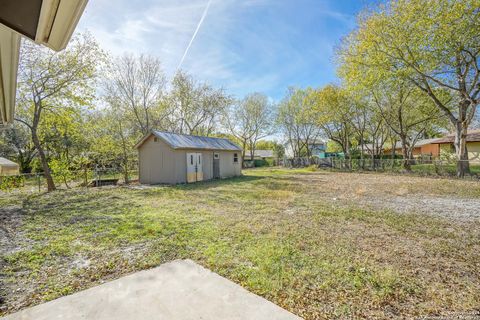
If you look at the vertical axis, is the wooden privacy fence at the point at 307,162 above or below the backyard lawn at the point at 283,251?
above

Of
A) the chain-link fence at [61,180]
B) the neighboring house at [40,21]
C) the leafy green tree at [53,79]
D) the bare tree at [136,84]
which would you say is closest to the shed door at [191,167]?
the chain-link fence at [61,180]

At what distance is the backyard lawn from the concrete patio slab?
21 cm

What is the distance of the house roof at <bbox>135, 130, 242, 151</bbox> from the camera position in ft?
43.5

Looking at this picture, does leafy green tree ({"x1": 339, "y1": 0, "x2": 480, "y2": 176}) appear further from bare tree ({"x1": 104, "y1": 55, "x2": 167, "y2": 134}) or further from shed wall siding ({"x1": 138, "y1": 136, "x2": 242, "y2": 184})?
bare tree ({"x1": 104, "y1": 55, "x2": 167, "y2": 134})

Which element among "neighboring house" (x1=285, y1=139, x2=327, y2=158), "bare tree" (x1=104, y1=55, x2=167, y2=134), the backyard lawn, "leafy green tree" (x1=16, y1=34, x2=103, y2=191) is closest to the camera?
the backyard lawn

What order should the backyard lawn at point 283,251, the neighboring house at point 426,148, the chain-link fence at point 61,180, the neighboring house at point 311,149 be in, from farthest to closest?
the neighboring house at point 311,149 → the neighboring house at point 426,148 → the chain-link fence at point 61,180 → the backyard lawn at point 283,251

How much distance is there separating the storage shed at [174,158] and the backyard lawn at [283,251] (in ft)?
21.1

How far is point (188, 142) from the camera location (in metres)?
14.4

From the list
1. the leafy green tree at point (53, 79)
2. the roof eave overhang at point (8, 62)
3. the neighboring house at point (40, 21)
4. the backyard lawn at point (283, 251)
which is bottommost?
the backyard lawn at point (283, 251)

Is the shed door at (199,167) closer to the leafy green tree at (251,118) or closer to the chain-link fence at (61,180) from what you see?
the chain-link fence at (61,180)

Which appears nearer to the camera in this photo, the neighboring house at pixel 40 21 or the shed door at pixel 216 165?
the neighboring house at pixel 40 21

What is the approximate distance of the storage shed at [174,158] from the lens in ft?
44.0

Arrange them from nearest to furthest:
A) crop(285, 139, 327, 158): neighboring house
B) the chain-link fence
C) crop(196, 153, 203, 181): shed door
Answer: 1. the chain-link fence
2. crop(196, 153, 203, 181): shed door
3. crop(285, 139, 327, 158): neighboring house

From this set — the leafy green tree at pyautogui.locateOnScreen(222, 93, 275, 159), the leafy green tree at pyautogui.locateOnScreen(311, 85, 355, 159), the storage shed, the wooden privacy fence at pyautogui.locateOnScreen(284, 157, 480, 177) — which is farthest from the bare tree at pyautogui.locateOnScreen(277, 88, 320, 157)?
the storage shed
